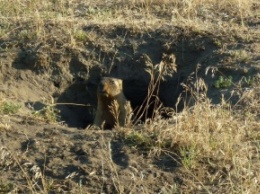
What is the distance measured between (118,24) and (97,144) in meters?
3.14

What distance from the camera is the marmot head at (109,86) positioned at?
6762 mm

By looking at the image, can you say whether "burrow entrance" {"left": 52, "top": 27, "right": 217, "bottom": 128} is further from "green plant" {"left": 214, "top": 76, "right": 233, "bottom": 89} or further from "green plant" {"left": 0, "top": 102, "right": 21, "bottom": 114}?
"green plant" {"left": 0, "top": 102, "right": 21, "bottom": 114}

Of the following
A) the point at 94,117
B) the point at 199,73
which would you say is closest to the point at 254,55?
the point at 199,73

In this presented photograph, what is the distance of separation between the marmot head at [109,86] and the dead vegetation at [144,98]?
1.29ft

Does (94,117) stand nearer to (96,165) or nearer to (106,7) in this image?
(106,7)

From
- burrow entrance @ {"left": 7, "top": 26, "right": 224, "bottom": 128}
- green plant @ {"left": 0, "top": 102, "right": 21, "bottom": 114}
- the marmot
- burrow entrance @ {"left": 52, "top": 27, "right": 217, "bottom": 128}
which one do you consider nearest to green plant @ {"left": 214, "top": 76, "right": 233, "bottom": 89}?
burrow entrance @ {"left": 7, "top": 26, "right": 224, "bottom": 128}

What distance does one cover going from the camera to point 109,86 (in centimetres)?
679

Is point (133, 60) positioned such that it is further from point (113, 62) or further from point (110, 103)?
point (110, 103)

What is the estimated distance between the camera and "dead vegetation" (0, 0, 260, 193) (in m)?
4.41

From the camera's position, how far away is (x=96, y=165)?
4500mm

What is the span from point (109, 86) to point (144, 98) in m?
1.01

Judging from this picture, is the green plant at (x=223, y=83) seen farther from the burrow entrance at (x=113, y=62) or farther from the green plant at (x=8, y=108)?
the green plant at (x=8, y=108)

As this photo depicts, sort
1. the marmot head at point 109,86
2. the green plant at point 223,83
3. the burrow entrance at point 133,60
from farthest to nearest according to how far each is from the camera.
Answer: the burrow entrance at point 133,60 → the marmot head at point 109,86 → the green plant at point 223,83

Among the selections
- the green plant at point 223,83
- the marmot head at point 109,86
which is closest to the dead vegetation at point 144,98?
the green plant at point 223,83
